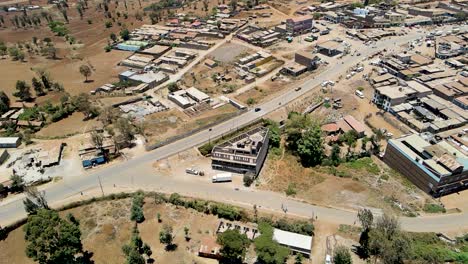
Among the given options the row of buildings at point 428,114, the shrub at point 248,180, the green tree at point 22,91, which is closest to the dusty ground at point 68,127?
the green tree at point 22,91

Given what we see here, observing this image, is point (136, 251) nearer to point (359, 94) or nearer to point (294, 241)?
point (294, 241)

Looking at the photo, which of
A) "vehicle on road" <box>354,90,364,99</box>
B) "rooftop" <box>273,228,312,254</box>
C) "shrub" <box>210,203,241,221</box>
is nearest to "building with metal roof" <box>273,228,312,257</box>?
"rooftop" <box>273,228,312,254</box>

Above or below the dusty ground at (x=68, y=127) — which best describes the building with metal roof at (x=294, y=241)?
below

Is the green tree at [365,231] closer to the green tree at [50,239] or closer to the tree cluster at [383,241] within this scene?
the tree cluster at [383,241]

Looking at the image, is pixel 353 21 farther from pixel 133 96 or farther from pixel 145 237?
pixel 145 237

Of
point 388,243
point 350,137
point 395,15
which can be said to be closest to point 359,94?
point 350,137
